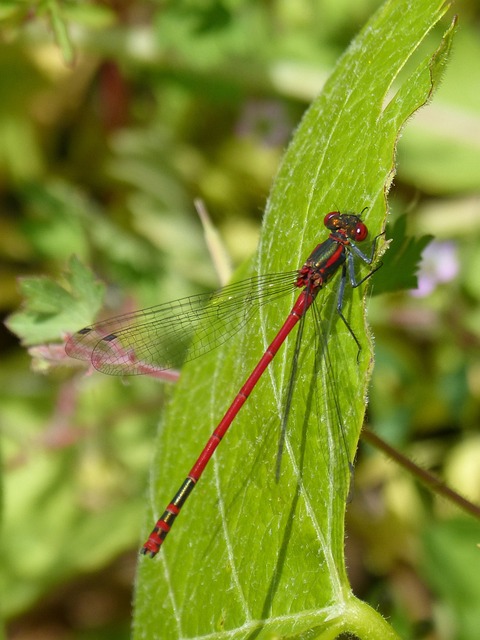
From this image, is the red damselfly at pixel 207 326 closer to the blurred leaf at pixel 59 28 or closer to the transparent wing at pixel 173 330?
the transparent wing at pixel 173 330

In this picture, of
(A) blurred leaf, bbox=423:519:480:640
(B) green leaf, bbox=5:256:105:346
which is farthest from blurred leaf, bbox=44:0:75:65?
(A) blurred leaf, bbox=423:519:480:640

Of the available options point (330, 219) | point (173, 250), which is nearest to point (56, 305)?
point (330, 219)

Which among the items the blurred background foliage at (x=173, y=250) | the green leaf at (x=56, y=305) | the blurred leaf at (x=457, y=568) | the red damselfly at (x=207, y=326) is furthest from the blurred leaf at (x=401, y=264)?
the blurred leaf at (x=457, y=568)

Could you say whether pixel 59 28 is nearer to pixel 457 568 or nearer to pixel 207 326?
pixel 207 326

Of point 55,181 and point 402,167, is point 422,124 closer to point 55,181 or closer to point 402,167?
point 402,167

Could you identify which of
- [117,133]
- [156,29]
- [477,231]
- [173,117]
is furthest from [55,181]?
[477,231]

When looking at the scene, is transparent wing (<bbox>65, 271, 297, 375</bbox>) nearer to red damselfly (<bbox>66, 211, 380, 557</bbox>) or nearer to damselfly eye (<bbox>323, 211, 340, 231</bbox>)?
red damselfly (<bbox>66, 211, 380, 557</bbox>)
